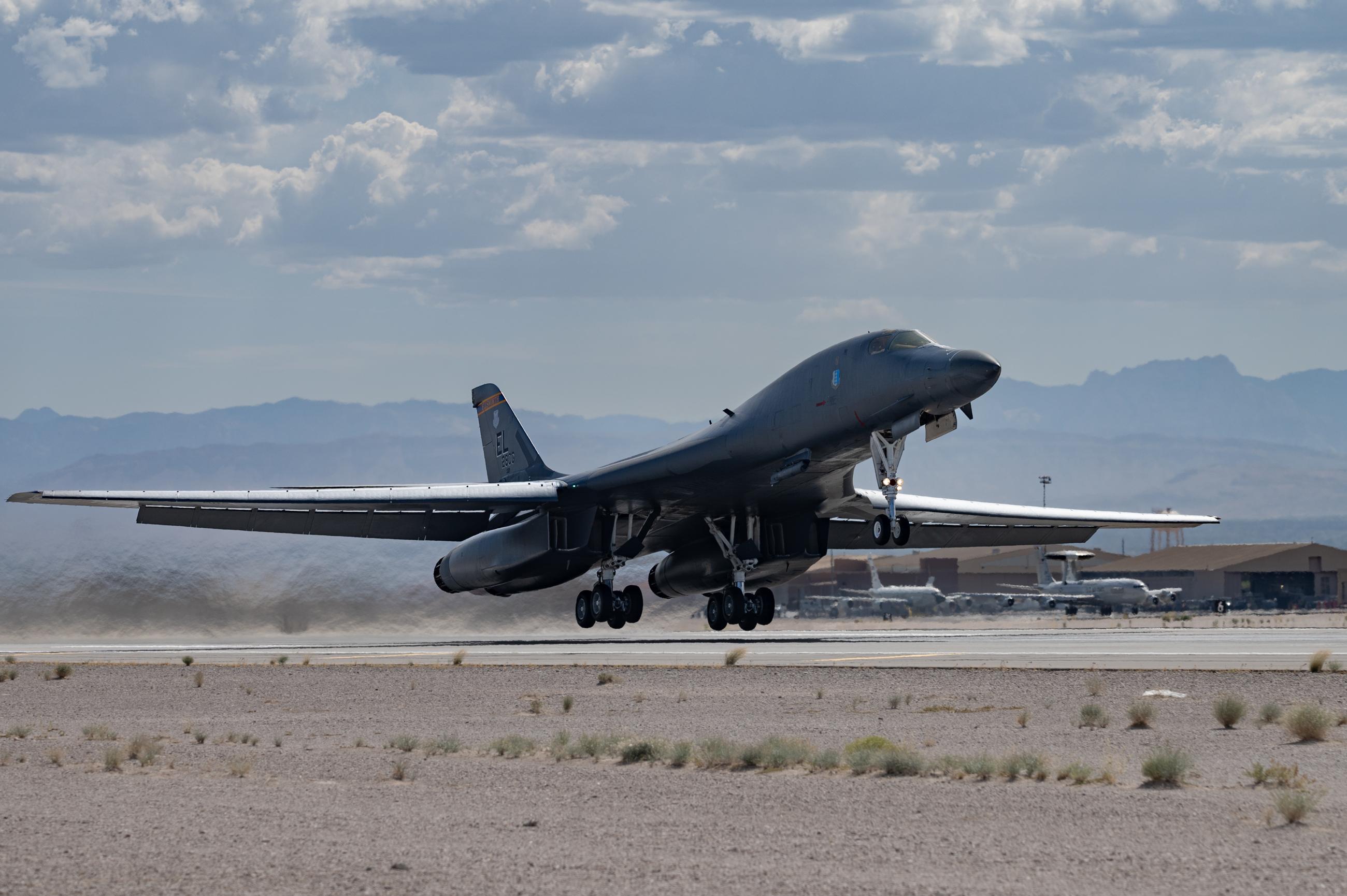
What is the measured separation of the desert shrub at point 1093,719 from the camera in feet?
56.5

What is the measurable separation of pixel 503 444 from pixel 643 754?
A: 104 feet

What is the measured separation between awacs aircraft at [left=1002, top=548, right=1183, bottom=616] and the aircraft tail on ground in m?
42.0

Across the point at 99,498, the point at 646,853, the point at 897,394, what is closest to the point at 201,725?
the point at 646,853

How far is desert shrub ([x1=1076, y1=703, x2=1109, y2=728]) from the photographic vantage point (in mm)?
17219

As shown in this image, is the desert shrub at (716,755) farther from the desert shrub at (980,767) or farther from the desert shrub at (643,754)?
the desert shrub at (980,767)

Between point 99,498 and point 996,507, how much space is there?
23918mm

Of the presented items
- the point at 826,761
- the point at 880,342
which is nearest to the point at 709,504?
the point at 880,342

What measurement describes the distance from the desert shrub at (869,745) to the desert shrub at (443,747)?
3.96 metres

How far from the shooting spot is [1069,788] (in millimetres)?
12820

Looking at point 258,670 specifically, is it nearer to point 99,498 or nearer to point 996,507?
point 99,498

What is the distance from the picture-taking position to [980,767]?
13.6 meters

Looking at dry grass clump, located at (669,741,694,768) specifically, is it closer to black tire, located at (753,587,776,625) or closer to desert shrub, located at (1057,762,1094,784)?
desert shrub, located at (1057,762,1094,784)

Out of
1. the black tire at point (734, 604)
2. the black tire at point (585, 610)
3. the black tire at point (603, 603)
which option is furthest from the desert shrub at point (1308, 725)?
the black tire at point (585, 610)

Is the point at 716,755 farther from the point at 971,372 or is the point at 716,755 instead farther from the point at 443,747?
the point at 971,372
